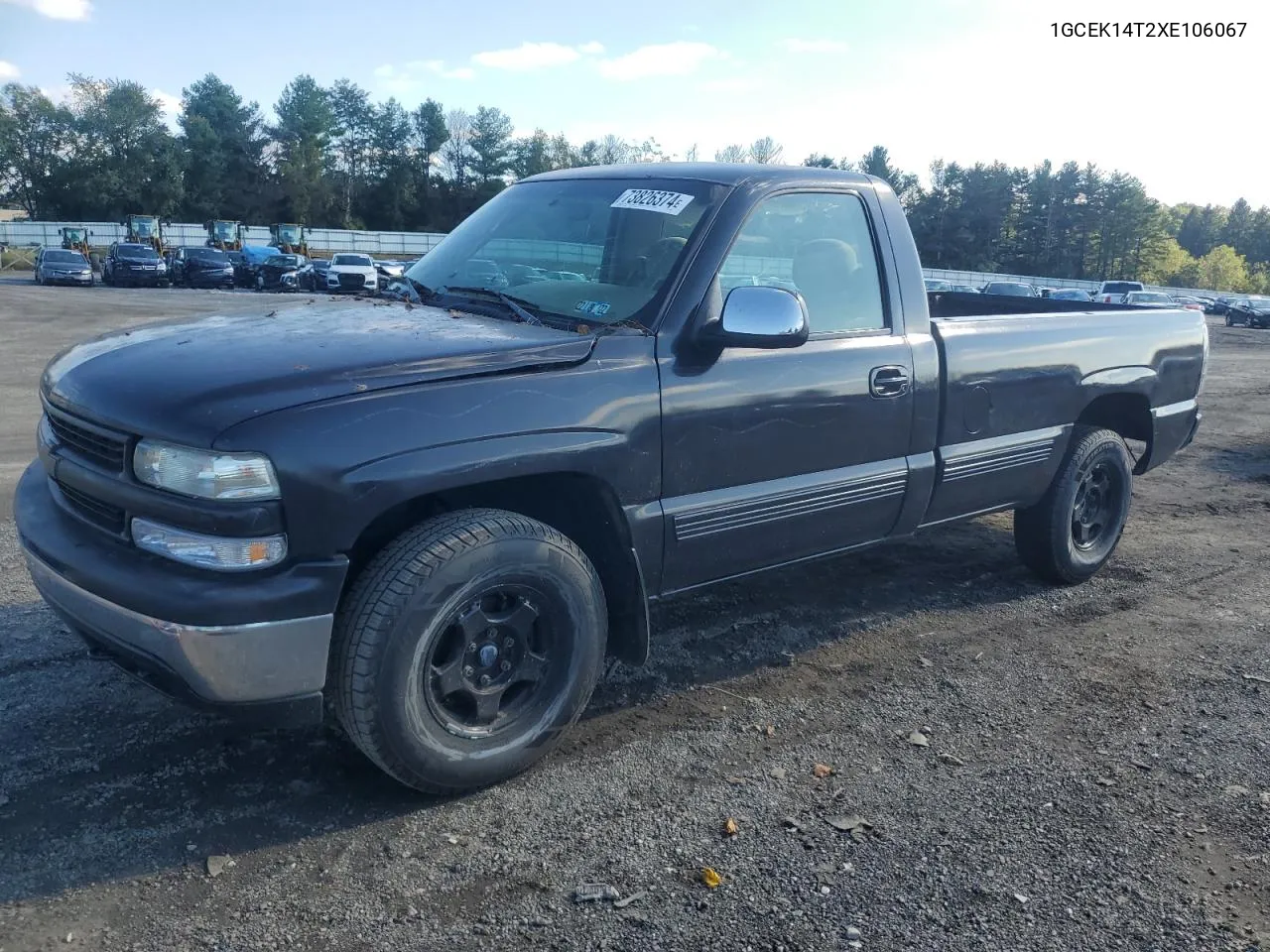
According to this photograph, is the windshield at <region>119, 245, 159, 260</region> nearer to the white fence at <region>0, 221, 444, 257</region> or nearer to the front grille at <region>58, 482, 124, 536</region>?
the white fence at <region>0, 221, 444, 257</region>

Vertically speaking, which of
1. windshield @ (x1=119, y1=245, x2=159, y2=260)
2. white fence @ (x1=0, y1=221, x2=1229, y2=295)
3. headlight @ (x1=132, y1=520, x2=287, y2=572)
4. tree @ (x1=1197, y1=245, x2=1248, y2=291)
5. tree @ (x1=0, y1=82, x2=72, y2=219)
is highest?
tree @ (x1=0, y1=82, x2=72, y2=219)

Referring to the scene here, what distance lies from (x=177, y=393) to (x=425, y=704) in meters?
1.10

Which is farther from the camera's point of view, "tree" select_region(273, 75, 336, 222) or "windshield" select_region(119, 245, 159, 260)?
"tree" select_region(273, 75, 336, 222)

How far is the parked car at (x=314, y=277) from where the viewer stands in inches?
1410

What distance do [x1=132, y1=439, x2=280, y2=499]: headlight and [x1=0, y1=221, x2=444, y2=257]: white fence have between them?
4748cm

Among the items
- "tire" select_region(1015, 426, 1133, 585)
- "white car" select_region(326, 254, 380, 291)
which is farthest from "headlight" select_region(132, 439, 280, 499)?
"white car" select_region(326, 254, 380, 291)

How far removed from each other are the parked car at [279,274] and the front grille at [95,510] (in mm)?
35617

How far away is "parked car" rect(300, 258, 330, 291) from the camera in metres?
35.8

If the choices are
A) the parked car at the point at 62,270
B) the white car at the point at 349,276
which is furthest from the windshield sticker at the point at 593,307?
the parked car at the point at 62,270

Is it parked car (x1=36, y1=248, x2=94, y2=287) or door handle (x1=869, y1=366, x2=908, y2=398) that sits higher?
parked car (x1=36, y1=248, x2=94, y2=287)

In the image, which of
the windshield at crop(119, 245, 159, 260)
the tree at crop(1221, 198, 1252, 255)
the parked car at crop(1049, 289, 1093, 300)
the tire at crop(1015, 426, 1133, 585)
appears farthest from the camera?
the tree at crop(1221, 198, 1252, 255)

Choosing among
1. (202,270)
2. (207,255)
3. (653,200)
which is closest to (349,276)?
(202,270)

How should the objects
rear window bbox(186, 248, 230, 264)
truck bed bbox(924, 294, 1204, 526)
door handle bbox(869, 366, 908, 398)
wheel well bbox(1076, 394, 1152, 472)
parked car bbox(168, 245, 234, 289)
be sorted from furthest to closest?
1. rear window bbox(186, 248, 230, 264)
2. parked car bbox(168, 245, 234, 289)
3. wheel well bbox(1076, 394, 1152, 472)
4. truck bed bbox(924, 294, 1204, 526)
5. door handle bbox(869, 366, 908, 398)

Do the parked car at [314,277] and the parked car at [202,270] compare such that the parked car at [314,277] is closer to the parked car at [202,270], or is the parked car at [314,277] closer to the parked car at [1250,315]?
the parked car at [202,270]
